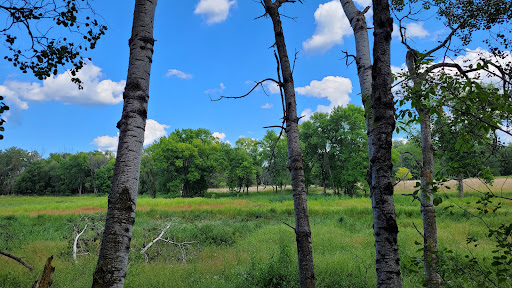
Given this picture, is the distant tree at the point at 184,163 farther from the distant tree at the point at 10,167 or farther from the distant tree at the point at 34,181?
the distant tree at the point at 10,167

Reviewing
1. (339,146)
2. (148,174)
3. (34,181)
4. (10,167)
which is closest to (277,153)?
(339,146)

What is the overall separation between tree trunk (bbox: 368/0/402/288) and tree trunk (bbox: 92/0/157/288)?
207 cm

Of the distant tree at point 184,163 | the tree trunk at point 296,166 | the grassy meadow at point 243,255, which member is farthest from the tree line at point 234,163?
the tree trunk at point 296,166

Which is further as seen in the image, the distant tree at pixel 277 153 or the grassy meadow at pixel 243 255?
the distant tree at pixel 277 153

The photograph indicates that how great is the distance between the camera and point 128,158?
2.41 m

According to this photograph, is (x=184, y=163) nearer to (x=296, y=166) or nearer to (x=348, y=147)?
(x=348, y=147)

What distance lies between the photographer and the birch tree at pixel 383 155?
1964 mm

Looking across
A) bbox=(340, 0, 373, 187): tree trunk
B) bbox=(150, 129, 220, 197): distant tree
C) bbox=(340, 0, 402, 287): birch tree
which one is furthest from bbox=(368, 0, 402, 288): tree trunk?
bbox=(150, 129, 220, 197): distant tree

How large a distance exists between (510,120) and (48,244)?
1582cm

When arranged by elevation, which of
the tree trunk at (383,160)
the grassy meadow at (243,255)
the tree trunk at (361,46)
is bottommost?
the grassy meadow at (243,255)

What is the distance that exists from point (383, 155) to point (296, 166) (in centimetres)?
217

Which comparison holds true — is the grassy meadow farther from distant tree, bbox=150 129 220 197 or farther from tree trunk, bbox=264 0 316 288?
distant tree, bbox=150 129 220 197

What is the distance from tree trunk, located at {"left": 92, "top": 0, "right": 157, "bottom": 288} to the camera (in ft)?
7.10

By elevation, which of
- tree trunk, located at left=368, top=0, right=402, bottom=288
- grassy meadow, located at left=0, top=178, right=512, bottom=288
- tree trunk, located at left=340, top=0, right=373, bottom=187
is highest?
tree trunk, located at left=340, top=0, right=373, bottom=187
